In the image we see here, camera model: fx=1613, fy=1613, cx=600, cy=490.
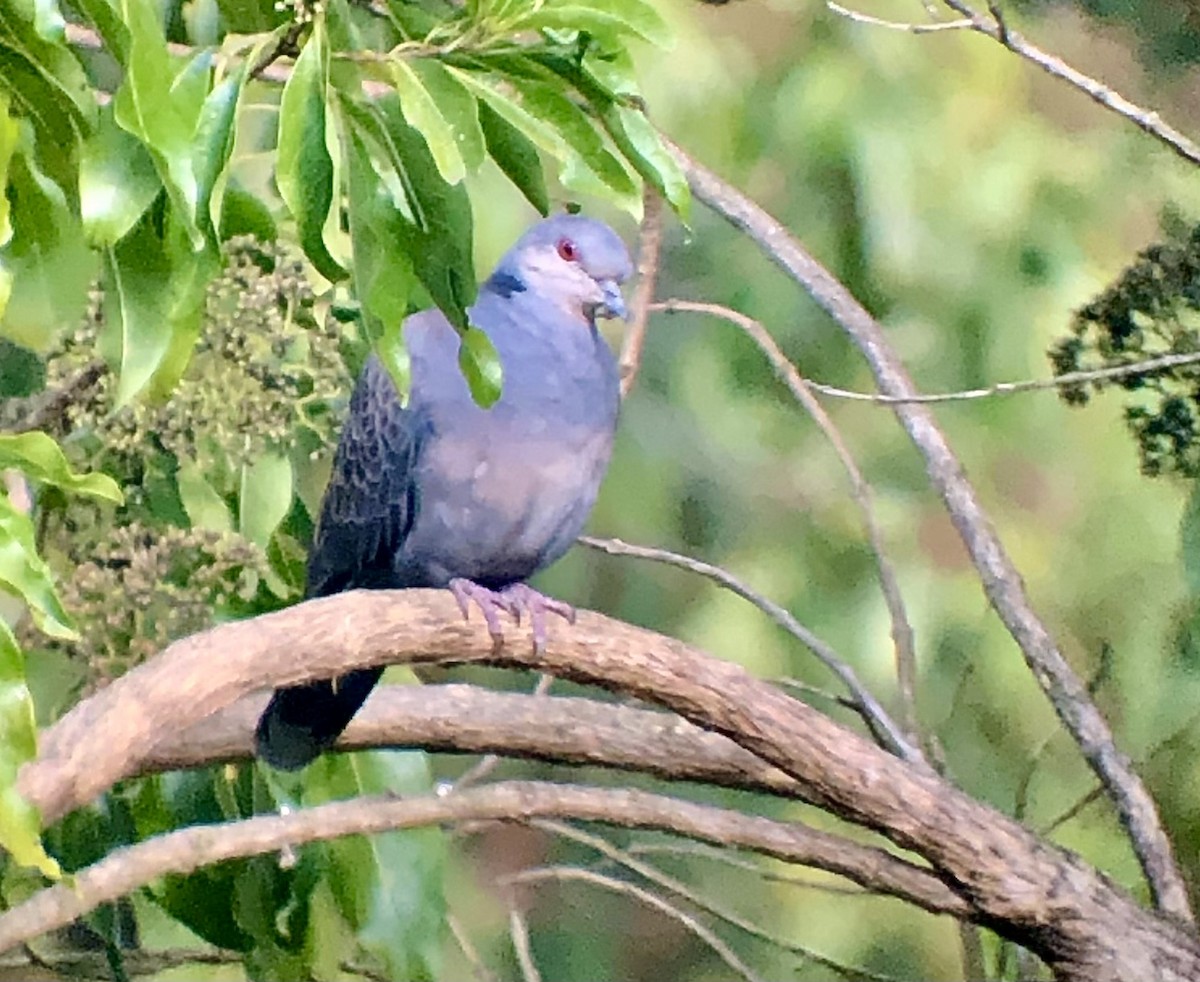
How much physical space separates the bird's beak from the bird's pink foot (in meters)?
0.20

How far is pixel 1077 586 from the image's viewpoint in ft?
4.50

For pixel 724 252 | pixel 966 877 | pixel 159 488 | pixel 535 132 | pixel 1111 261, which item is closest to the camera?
pixel 535 132

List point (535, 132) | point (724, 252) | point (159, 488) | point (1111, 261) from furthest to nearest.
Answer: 1. point (724, 252)
2. point (1111, 261)
3. point (159, 488)
4. point (535, 132)

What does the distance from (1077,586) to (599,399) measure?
53 cm

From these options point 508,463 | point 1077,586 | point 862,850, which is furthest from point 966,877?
point 1077,586

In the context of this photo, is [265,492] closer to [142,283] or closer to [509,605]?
[509,605]

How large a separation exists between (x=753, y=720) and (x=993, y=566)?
0.91 feet

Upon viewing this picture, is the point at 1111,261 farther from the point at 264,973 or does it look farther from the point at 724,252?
the point at 264,973

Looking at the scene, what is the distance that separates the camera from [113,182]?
538 millimetres

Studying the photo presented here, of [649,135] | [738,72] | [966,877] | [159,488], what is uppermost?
[738,72]

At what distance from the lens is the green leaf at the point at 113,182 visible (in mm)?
529

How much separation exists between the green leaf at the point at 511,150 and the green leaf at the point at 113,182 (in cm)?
18

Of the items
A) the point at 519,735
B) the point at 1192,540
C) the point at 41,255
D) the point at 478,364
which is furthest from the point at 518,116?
the point at 1192,540

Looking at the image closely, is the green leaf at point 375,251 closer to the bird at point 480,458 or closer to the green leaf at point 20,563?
the green leaf at point 20,563
